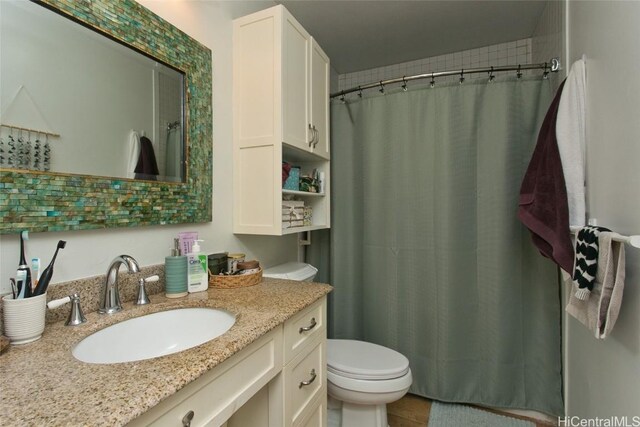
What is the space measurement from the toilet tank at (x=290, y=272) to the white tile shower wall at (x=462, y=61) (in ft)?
5.83

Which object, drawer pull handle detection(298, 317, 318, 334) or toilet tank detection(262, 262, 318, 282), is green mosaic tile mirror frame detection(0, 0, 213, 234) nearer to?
toilet tank detection(262, 262, 318, 282)

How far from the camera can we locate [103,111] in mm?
931

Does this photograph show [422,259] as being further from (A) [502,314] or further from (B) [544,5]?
(B) [544,5]

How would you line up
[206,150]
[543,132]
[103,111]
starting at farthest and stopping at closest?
[543,132] < [206,150] < [103,111]

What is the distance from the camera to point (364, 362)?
1481 millimetres

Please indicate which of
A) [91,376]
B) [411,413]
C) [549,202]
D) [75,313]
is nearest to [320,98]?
[549,202]

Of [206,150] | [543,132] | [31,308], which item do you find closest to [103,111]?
[206,150]

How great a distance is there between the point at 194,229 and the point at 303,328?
0.61 m

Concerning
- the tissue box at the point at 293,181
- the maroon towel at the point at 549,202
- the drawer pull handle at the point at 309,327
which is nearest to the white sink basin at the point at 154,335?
the drawer pull handle at the point at 309,327

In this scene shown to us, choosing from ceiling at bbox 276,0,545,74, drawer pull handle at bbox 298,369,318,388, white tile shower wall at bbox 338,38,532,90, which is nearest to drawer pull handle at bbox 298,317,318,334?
drawer pull handle at bbox 298,369,318,388

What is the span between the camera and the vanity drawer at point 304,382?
0.97 metres

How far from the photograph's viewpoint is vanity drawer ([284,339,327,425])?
0.97m

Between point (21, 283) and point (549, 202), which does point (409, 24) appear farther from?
point (21, 283)

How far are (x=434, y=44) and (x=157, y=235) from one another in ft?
7.31
